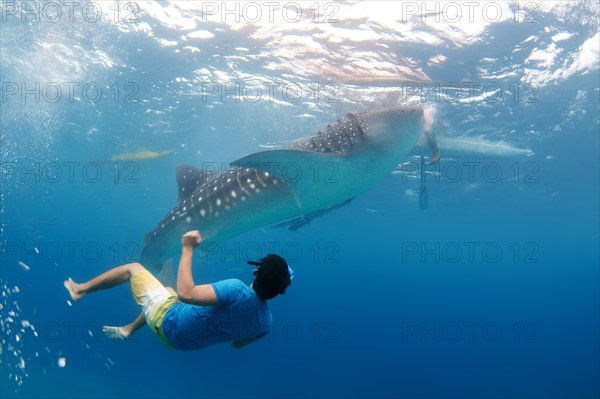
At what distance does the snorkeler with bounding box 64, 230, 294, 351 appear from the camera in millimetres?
3878

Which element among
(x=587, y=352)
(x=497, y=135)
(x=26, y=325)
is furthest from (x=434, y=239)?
(x=26, y=325)

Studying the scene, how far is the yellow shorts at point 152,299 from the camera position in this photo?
4555 millimetres

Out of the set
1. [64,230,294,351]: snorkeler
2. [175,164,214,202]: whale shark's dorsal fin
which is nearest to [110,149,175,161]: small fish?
[175,164,214,202]: whale shark's dorsal fin

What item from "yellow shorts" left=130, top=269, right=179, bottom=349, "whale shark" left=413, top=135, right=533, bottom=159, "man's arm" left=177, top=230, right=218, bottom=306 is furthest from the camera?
"whale shark" left=413, top=135, right=533, bottom=159

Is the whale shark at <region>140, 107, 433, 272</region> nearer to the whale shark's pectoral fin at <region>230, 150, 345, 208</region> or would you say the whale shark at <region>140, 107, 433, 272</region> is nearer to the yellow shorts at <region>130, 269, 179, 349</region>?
the whale shark's pectoral fin at <region>230, 150, 345, 208</region>

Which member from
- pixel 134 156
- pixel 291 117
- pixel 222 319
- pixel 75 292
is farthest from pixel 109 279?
pixel 134 156

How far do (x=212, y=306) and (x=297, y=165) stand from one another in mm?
2427

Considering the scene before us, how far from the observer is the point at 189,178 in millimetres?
7746

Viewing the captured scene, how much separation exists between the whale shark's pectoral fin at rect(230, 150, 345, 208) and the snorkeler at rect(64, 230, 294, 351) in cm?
152

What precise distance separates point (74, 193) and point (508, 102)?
67911 millimetres

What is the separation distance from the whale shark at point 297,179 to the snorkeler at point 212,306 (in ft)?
5.64

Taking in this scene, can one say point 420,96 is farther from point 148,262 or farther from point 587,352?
point 587,352

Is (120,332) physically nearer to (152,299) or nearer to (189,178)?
(152,299)

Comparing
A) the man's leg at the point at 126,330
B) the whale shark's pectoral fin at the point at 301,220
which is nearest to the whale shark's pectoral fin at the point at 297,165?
the whale shark's pectoral fin at the point at 301,220
